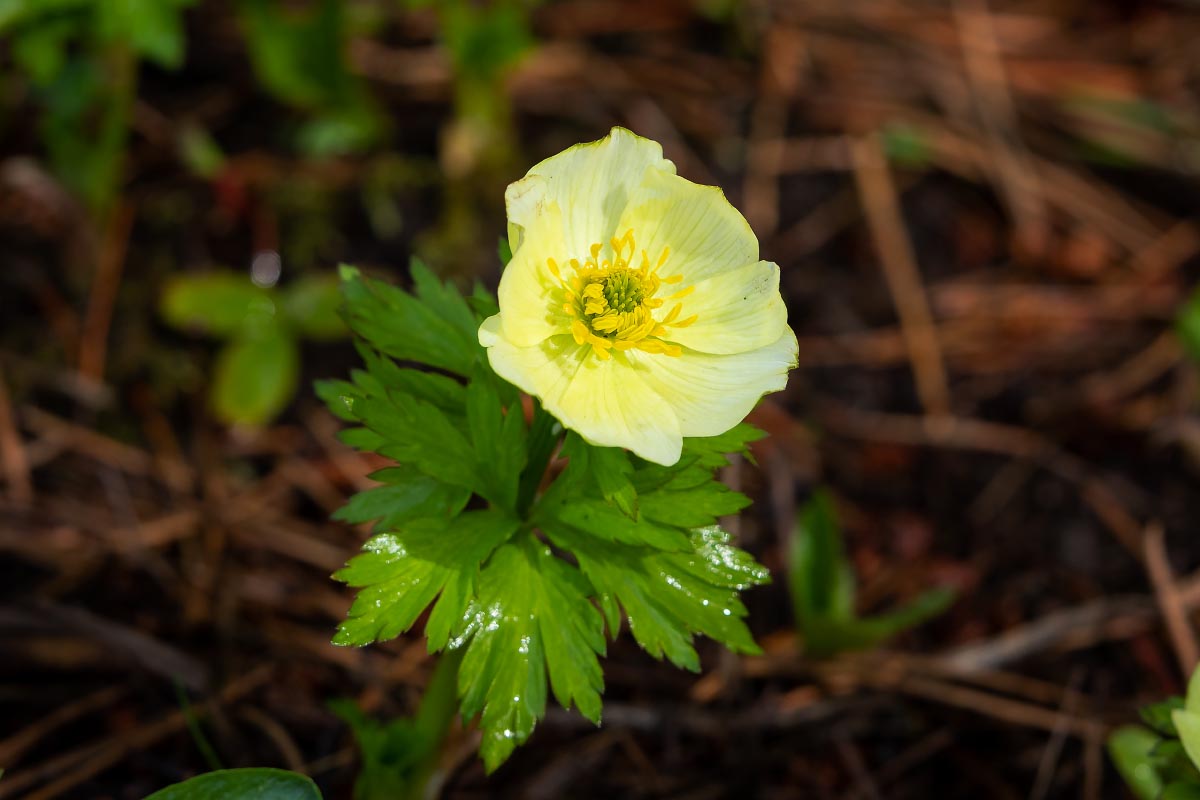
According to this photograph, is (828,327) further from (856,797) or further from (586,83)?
(856,797)

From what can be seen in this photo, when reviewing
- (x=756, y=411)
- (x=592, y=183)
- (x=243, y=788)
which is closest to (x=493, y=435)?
(x=592, y=183)

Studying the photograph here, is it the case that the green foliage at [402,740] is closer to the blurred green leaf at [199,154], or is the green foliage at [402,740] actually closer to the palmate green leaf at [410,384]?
the palmate green leaf at [410,384]

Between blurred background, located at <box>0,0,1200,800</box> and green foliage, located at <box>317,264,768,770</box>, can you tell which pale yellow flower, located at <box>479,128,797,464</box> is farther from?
blurred background, located at <box>0,0,1200,800</box>

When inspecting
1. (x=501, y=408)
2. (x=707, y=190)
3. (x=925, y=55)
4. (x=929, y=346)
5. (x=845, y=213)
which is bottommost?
(x=929, y=346)

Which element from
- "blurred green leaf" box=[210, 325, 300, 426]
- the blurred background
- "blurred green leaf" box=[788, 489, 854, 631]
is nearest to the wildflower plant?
the blurred background

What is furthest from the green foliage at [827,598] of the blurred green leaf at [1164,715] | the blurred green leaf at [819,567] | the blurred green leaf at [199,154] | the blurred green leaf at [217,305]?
the blurred green leaf at [199,154]

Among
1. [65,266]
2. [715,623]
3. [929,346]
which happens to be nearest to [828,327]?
[929,346]
